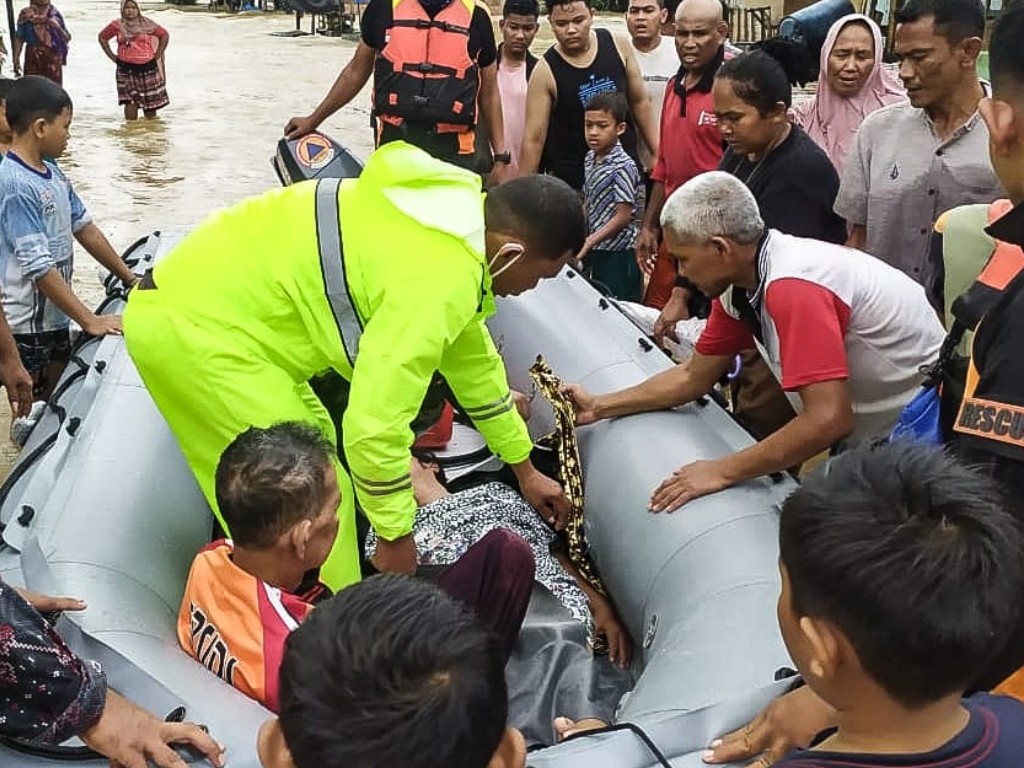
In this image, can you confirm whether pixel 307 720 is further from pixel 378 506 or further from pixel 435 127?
pixel 435 127

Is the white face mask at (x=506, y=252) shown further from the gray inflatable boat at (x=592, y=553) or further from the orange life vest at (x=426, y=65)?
the orange life vest at (x=426, y=65)

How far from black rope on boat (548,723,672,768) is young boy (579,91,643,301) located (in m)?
2.23

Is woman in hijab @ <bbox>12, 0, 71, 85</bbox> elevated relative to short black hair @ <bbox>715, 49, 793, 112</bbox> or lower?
lower

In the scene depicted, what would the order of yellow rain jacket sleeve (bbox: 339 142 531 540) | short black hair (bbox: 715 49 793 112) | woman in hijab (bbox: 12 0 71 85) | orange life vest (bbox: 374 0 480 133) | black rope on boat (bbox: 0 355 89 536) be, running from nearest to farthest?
1. yellow rain jacket sleeve (bbox: 339 142 531 540)
2. black rope on boat (bbox: 0 355 89 536)
3. short black hair (bbox: 715 49 793 112)
4. orange life vest (bbox: 374 0 480 133)
5. woman in hijab (bbox: 12 0 71 85)

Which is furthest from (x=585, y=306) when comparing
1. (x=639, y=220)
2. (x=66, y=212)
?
(x=66, y=212)

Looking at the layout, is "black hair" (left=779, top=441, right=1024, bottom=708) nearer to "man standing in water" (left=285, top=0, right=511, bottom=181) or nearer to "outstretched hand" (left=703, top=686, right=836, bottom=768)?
"outstretched hand" (left=703, top=686, right=836, bottom=768)

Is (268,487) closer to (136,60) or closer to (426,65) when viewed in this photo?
(426,65)

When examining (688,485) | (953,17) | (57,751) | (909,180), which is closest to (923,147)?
(909,180)

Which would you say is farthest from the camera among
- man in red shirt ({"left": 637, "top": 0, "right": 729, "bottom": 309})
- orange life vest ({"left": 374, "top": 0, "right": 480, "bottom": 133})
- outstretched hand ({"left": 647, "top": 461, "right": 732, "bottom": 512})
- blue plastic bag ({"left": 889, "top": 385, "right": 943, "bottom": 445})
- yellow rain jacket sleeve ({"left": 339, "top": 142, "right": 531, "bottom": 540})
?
orange life vest ({"left": 374, "top": 0, "right": 480, "bottom": 133})

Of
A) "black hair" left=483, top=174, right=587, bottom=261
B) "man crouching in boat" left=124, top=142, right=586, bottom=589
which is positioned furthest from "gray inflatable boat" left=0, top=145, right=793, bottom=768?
"black hair" left=483, top=174, right=587, bottom=261

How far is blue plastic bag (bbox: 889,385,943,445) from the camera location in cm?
159

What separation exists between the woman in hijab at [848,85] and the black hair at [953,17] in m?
0.57

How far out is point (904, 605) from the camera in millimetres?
872

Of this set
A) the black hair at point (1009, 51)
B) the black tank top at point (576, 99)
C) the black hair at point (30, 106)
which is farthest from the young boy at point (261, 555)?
the black tank top at point (576, 99)
